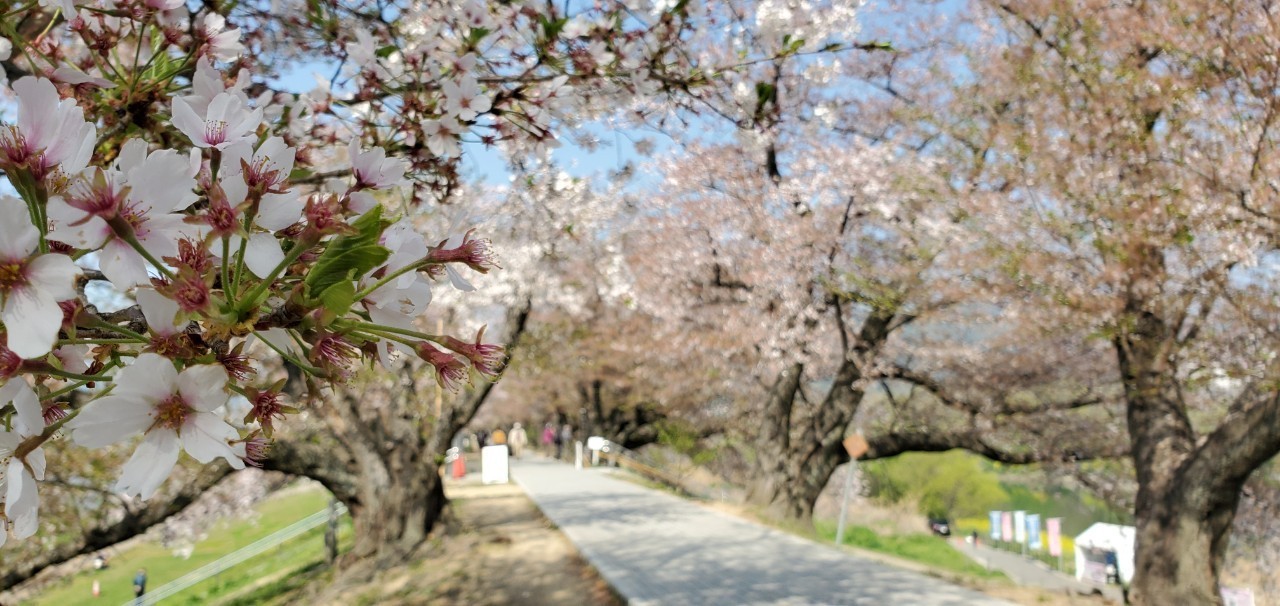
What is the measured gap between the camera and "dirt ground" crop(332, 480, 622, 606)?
7.35 meters


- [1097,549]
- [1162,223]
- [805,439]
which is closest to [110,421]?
[1162,223]

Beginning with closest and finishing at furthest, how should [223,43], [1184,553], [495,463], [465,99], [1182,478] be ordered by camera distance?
1. [223,43]
2. [465,99]
3. [1184,553]
4. [1182,478]
5. [495,463]

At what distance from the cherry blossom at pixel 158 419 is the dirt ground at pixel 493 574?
6.50 m

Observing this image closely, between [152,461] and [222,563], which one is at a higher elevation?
[152,461]

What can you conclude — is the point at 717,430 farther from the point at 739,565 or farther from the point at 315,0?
the point at 315,0

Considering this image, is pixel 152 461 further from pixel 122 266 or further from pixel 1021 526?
pixel 1021 526

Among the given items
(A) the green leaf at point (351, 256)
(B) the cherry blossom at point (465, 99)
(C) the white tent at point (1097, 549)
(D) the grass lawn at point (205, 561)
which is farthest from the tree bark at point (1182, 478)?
(D) the grass lawn at point (205, 561)

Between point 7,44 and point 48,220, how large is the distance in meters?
1.24

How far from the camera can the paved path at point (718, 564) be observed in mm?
6797

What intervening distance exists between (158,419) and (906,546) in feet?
46.6

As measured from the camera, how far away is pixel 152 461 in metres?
0.86

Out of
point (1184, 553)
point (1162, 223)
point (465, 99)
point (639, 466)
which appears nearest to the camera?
point (465, 99)

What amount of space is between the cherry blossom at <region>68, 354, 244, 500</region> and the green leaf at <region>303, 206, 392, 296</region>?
0.49 ft

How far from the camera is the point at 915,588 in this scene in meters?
7.17
